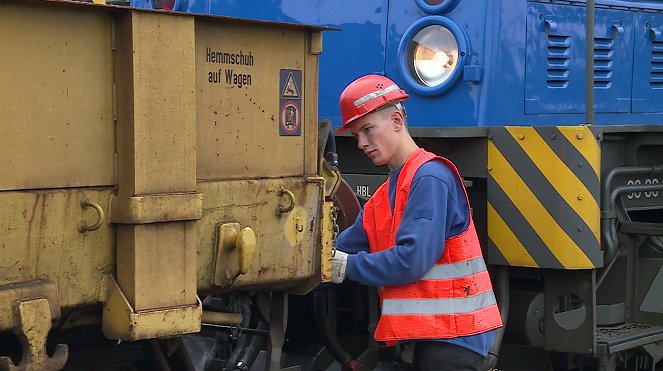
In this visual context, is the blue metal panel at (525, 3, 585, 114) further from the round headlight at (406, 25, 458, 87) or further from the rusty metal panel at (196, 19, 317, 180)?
the rusty metal panel at (196, 19, 317, 180)

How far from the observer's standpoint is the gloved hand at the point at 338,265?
3.42m

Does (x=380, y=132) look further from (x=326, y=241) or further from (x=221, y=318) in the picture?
(x=221, y=318)

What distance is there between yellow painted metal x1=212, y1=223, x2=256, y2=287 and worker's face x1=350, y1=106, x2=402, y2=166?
1.90 ft

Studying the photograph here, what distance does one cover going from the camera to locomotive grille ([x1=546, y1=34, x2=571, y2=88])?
4.93 metres

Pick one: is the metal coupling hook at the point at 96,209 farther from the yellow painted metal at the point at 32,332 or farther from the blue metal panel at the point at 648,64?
the blue metal panel at the point at 648,64

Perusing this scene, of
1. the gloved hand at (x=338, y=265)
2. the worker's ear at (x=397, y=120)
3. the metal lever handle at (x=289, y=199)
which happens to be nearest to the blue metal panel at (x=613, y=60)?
the worker's ear at (x=397, y=120)

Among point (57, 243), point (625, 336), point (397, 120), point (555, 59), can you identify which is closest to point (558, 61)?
point (555, 59)

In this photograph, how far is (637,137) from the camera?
4855 mm

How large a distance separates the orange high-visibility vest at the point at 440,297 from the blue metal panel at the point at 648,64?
2.37 m

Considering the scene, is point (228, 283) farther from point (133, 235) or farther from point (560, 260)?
point (560, 260)

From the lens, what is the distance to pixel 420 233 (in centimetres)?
324

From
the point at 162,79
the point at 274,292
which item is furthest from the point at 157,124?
the point at 274,292

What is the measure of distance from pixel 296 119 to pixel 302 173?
0.18 meters

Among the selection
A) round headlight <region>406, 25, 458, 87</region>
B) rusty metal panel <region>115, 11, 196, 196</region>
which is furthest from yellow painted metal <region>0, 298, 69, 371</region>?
round headlight <region>406, 25, 458, 87</region>
